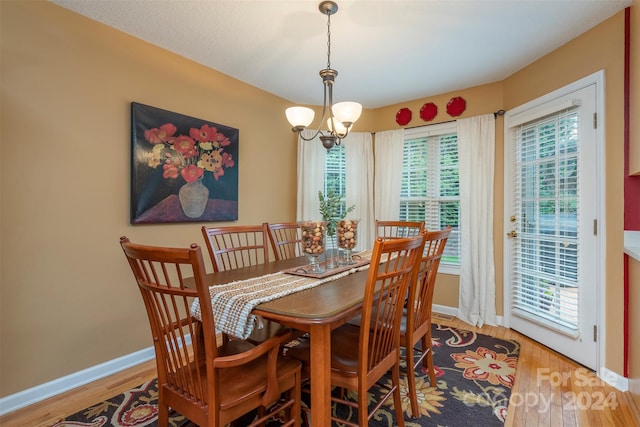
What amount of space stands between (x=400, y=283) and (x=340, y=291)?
286 millimetres

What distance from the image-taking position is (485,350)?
2635mm

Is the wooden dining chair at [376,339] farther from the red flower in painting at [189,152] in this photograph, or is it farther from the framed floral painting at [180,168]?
the red flower in painting at [189,152]

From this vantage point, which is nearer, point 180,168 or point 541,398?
point 541,398

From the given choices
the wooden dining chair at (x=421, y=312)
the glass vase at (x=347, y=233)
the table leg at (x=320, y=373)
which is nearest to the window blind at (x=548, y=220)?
the wooden dining chair at (x=421, y=312)

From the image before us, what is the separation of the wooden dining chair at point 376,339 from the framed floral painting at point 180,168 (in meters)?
1.67

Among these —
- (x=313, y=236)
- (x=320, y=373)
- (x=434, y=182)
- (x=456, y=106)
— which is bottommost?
(x=320, y=373)

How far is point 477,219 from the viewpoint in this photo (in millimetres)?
3262

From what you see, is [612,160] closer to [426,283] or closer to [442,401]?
[426,283]

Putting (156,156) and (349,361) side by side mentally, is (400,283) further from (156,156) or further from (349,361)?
(156,156)

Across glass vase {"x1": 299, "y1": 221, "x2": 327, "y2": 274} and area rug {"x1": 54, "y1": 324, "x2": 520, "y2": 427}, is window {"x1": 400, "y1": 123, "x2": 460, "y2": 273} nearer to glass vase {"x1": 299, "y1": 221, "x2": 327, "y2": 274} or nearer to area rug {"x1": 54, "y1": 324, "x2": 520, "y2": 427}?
area rug {"x1": 54, "y1": 324, "x2": 520, "y2": 427}

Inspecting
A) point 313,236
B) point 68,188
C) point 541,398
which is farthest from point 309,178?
point 541,398

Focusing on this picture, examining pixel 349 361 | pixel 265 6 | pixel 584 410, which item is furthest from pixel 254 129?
pixel 584 410

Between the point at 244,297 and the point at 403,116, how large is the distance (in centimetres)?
318

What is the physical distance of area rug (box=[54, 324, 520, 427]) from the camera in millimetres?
1748
